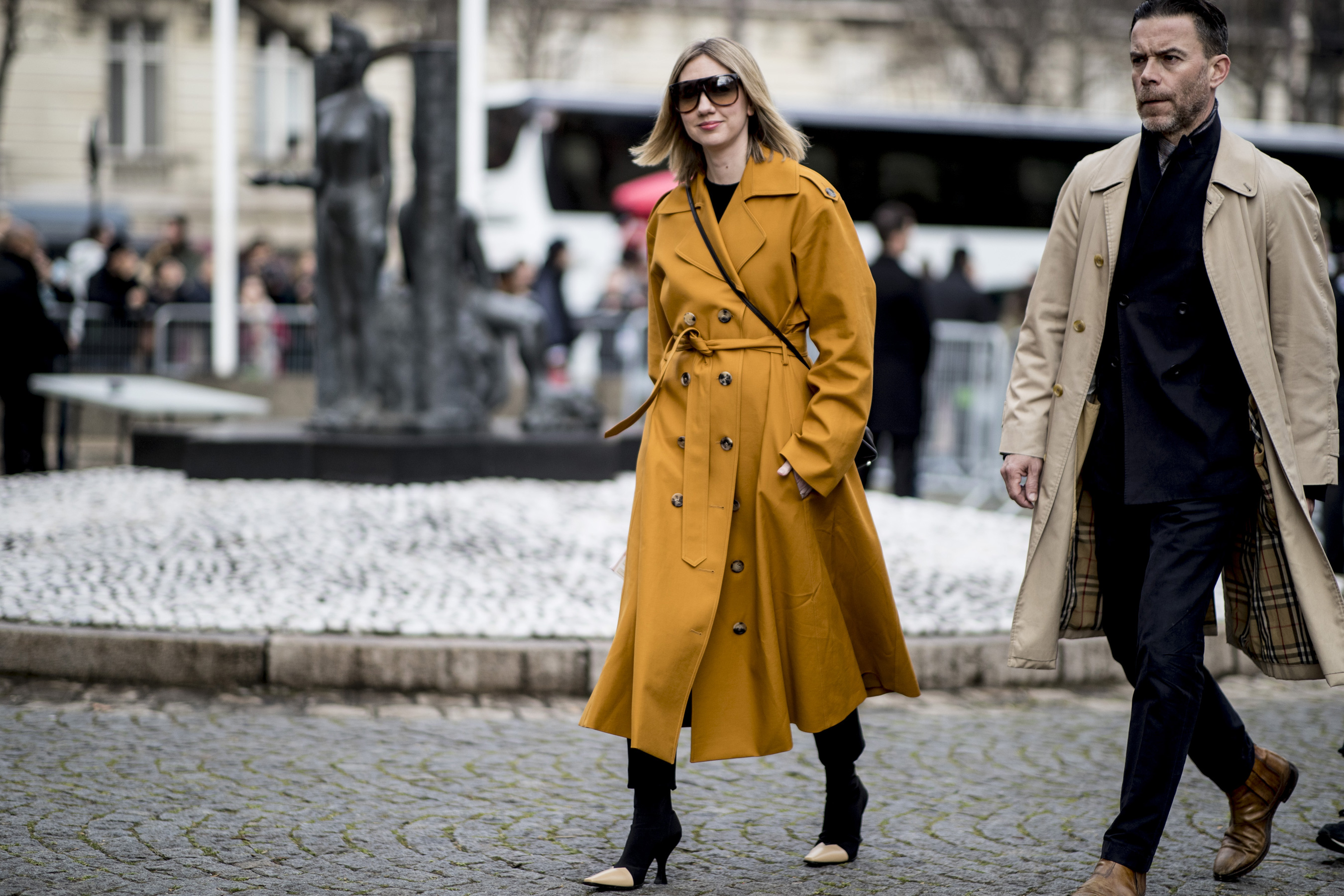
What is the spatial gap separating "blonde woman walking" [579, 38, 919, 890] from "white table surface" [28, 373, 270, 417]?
338 inches

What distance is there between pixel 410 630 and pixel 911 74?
30.4 m

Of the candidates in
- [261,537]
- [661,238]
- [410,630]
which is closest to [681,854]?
[661,238]

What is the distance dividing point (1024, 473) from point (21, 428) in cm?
1021

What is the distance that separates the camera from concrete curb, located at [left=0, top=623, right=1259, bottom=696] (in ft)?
19.7

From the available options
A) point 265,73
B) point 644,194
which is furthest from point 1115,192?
point 265,73

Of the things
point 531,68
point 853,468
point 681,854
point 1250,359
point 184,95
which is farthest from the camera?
point 184,95

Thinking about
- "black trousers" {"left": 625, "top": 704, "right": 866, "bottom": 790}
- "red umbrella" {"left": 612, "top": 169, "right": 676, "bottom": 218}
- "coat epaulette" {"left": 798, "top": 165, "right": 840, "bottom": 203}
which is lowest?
"black trousers" {"left": 625, "top": 704, "right": 866, "bottom": 790}

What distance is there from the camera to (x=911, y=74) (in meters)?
34.6

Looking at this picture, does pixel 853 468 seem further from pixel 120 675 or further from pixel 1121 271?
pixel 120 675

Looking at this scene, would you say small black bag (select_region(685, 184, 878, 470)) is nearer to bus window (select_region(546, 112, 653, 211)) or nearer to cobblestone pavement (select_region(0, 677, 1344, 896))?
cobblestone pavement (select_region(0, 677, 1344, 896))

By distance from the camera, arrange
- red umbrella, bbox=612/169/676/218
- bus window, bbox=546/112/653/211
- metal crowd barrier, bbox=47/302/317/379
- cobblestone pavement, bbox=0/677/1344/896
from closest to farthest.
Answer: cobblestone pavement, bbox=0/677/1344/896
metal crowd barrier, bbox=47/302/317/379
red umbrella, bbox=612/169/676/218
bus window, bbox=546/112/653/211

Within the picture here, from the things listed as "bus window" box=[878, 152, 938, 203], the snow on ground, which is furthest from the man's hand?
"bus window" box=[878, 152, 938, 203]

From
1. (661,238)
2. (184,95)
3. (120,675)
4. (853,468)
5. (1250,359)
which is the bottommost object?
(120,675)

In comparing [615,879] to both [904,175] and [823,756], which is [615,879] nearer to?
[823,756]
